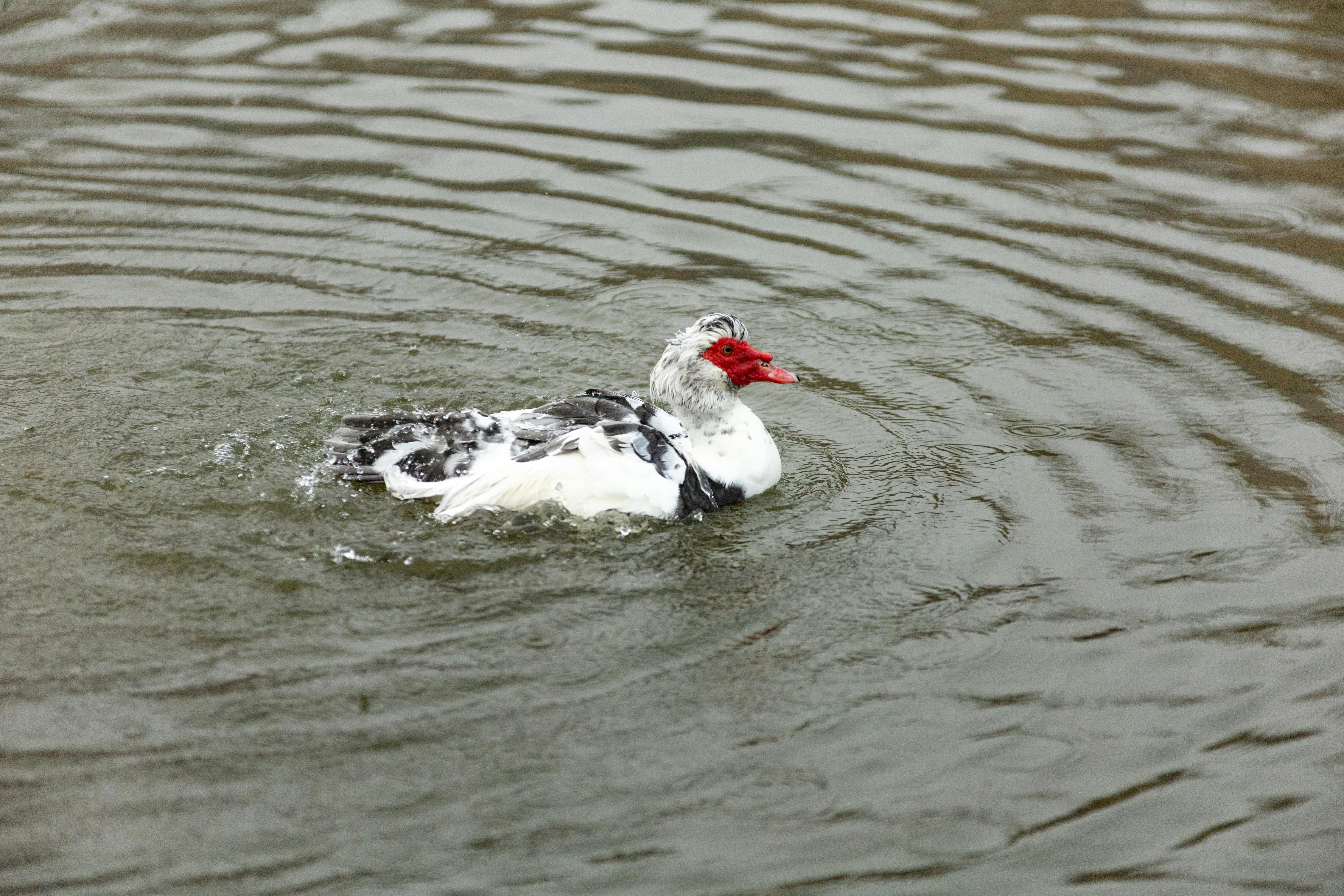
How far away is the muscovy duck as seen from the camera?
632cm

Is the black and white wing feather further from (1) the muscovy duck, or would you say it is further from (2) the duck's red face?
(2) the duck's red face

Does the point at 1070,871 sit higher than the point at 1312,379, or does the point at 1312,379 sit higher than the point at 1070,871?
the point at 1312,379

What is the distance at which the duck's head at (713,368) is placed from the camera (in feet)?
21.6

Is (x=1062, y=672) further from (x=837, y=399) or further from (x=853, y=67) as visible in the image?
(x=853, y=67)

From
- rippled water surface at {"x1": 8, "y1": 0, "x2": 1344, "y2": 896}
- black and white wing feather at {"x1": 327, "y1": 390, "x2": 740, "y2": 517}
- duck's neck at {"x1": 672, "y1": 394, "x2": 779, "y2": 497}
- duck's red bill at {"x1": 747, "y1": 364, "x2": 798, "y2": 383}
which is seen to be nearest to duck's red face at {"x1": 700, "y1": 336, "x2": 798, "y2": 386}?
duck's red bill at {"x1": 747, "y1": 364, "x2": 798, "y2": 383}

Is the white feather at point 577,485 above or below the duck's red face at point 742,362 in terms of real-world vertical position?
below

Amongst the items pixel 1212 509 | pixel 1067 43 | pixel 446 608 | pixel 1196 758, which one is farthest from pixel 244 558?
pixel 1067 43

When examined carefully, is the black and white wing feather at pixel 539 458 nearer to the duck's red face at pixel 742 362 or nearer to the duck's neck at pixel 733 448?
the duck's neck at pixel 733 448

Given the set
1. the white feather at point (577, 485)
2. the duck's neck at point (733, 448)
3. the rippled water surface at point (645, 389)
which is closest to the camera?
the rippled water surface at point (645, 389)

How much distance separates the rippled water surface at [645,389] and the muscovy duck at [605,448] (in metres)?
0.16

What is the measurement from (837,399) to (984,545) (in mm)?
1719

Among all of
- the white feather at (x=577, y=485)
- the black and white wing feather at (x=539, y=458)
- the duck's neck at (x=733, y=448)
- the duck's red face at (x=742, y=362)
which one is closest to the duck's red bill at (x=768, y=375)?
the duck's red face at (x=742, y=362)

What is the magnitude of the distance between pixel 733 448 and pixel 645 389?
1.27 m

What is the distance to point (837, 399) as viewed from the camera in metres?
7.68
